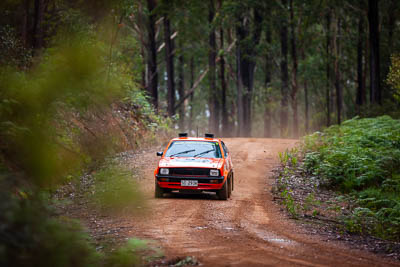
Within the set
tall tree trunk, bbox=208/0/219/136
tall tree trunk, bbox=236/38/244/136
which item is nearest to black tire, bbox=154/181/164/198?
tall tree trunk, bbox=208/0/219/136

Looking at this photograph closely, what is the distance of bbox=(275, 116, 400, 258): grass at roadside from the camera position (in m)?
11.7

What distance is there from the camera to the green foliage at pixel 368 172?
458 inches

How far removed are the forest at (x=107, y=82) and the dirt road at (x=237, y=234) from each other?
101 cm

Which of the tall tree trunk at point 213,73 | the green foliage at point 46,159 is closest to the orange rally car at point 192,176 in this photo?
the green foliage at point 46,159

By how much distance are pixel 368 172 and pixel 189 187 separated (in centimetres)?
639

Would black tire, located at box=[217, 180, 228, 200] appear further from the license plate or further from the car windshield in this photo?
the car windshield

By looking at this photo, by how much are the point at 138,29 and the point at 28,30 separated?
81.8 feet

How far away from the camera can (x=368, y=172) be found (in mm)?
16594

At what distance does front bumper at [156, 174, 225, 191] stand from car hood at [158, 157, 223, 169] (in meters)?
0.31

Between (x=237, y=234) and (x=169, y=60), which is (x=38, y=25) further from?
(x=169, y=60)

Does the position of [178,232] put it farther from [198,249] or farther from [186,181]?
[186,181]

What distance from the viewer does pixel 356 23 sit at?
51.9 metres

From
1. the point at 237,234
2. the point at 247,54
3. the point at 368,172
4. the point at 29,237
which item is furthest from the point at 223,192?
the point at 247,54

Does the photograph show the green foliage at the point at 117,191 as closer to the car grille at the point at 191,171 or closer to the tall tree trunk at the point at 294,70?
the car grille at the point at 191,171
